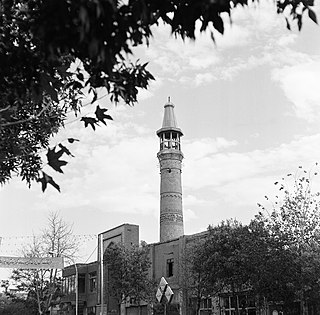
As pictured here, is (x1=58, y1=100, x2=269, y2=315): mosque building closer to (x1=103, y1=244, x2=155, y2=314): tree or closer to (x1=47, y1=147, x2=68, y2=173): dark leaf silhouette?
(x1=103, y1=244, x2=155, y2=314): tree

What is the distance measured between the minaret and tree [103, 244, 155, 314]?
32.7ft

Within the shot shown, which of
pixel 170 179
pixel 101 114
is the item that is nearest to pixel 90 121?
pixel 101 114

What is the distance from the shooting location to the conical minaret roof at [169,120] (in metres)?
61.4

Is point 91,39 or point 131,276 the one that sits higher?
point 131,276

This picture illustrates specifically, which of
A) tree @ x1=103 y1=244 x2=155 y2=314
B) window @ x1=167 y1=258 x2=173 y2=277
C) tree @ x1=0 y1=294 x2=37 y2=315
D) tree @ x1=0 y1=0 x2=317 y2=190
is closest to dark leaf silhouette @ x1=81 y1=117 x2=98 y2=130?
tree @ x1=0 y1=0 x2=317 y2=190

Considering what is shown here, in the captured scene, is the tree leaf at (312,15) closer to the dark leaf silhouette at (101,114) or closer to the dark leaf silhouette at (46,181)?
the dark leaf silhouette at (101,114)

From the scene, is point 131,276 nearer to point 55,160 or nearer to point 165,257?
point 165,257

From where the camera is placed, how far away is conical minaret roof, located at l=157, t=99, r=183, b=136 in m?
61.4

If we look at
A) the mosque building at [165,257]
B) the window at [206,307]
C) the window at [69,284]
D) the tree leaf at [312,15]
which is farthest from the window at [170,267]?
the tree leaf at [312,15]

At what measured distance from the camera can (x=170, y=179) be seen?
57938mm

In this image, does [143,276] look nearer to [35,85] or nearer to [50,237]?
[50,237]

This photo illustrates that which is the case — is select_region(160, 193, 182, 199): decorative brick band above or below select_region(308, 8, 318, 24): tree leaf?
above

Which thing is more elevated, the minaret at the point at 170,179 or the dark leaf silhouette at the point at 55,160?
the minaret at the point at 170,179

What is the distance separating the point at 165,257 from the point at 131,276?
15.1ft
